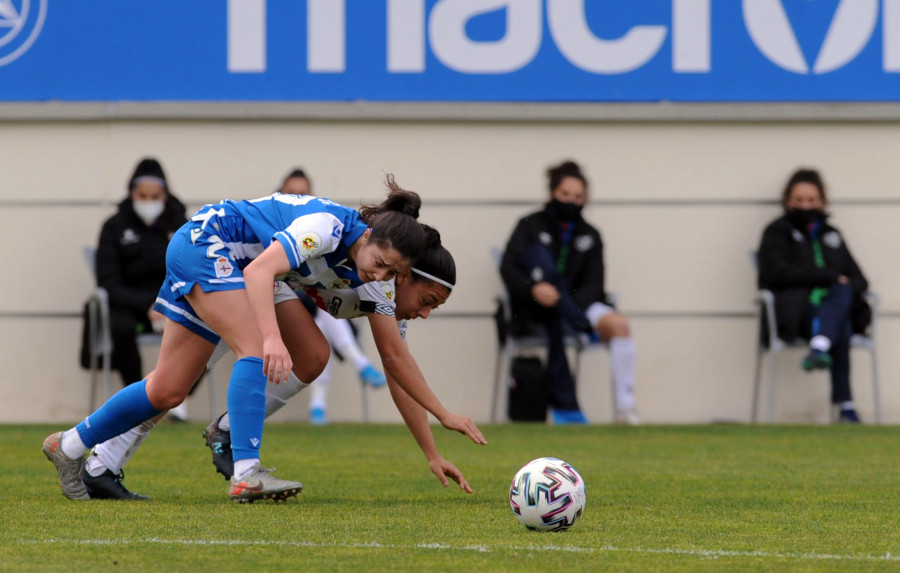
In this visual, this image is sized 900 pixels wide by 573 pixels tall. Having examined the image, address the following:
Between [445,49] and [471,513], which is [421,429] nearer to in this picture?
[471,513]

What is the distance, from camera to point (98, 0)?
1127 centimetres

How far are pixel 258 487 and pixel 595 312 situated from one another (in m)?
5.59

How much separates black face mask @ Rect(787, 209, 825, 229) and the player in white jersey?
591cm

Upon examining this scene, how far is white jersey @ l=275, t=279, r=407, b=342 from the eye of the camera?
5.32m

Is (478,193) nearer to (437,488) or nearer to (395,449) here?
(395,449)

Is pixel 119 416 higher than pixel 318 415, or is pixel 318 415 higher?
pixel 119 416

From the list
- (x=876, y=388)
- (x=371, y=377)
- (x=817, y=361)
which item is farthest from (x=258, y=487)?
(x=876, y=388)

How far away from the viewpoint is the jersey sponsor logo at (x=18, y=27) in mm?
11242

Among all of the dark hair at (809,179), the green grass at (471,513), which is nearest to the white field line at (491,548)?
the green grass at (471,513)

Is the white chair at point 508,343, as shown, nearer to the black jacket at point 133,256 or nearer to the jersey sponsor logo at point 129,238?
the black jacket at point 133,256

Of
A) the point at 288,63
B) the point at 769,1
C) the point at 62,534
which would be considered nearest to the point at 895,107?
the point at 769,1

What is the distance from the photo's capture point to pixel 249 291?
4977 mm

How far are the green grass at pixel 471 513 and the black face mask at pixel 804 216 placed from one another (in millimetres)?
2431

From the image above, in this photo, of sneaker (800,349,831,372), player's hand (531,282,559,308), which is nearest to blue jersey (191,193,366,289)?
player's hand (531,282,559,308)
